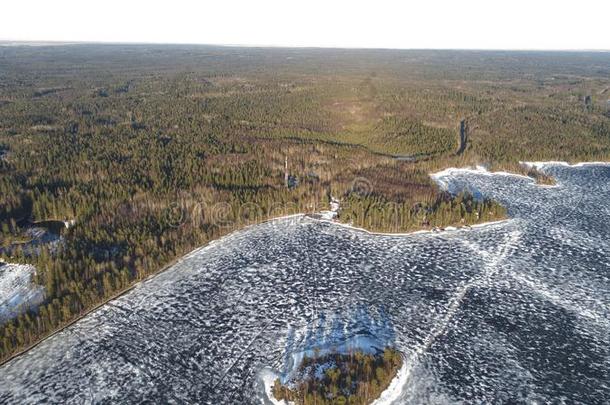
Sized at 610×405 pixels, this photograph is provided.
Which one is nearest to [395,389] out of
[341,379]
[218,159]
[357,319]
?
[341,379]

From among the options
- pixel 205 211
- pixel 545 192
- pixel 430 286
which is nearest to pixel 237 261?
pixel 205 211

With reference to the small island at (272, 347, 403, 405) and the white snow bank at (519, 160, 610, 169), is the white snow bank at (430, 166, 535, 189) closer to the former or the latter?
the white snow bank at (519, 160, 610, 169)

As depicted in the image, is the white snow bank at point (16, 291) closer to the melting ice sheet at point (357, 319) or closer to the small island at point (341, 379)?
the melting ice sheet at point (357, 319)

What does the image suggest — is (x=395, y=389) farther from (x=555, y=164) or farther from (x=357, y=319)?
(x=555, y=164)

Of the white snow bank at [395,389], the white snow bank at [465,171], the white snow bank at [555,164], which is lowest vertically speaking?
the white snow bank at [395,389]

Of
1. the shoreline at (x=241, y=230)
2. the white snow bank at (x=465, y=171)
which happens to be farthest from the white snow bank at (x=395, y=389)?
the white snow bank at (x=465, y=171)
